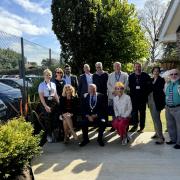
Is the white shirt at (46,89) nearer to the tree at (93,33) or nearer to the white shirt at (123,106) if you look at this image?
the white shirt at (123,106)

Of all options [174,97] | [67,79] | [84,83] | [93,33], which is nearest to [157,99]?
[174,97]

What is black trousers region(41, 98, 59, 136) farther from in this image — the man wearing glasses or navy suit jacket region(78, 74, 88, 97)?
the man wearing glasses

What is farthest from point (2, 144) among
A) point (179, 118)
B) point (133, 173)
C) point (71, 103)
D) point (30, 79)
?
point (30, 79)

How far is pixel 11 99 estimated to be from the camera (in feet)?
29.3

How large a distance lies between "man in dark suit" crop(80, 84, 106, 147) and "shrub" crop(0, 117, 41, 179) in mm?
2385

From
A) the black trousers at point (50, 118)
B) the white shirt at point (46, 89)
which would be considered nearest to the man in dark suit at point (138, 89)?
the black trousers at point (50, 118)

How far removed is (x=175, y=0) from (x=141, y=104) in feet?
9.19

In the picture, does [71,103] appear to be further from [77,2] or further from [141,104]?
[77,2]

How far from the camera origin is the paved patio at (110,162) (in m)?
5.93

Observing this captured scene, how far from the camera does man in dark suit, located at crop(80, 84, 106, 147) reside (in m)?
8.12

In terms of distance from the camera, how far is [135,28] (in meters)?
18.8

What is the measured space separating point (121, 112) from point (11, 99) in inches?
110

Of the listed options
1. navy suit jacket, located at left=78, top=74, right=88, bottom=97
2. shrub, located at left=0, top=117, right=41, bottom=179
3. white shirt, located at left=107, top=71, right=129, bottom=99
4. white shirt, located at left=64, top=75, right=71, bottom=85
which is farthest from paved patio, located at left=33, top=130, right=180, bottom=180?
white shirt, located at left=64, top=75, right=71, bottom=85

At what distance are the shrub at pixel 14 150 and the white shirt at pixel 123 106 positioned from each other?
276 cm
